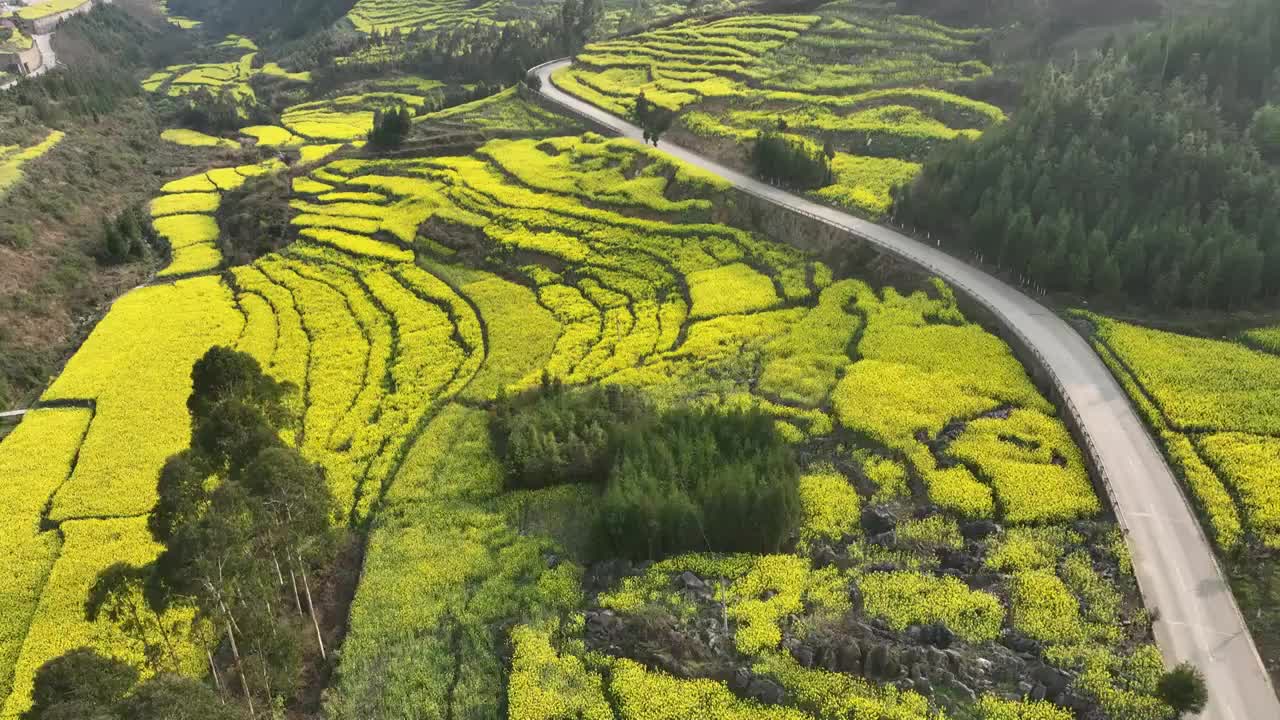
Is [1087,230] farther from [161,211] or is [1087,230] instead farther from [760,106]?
[161,211]

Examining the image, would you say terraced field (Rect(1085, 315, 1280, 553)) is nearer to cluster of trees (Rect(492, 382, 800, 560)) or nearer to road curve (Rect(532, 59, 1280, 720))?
road curve (Rect(532, 59, 1280, 720))

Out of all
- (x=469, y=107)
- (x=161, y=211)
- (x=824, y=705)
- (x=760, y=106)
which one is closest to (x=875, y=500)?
(x=824, y=705)

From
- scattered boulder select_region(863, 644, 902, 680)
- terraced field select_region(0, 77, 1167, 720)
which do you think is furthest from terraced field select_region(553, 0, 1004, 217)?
scattered boulder select_region(863, 644, 902, 680)

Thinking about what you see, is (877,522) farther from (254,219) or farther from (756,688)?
(254,219)

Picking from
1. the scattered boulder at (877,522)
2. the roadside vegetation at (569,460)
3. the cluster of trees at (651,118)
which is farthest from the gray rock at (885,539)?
the cluster of trees at (651,118)

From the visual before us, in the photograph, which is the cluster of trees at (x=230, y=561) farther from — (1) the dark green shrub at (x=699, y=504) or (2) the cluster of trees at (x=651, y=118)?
(2) the cluster of trees at (x=651, y=118)

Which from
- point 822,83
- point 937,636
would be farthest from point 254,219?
point 937,636
